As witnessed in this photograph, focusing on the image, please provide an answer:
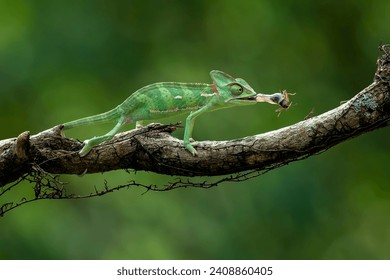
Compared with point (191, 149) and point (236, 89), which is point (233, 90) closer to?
point (236, 89)

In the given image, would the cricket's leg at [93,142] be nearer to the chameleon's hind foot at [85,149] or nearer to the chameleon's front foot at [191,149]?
the chameleon's hind foot at [85,149]

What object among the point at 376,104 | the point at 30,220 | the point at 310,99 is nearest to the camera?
the point at 376,104

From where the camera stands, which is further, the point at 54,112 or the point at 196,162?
the point at 54,112

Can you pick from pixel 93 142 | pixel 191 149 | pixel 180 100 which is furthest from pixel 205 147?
pixel 93 142

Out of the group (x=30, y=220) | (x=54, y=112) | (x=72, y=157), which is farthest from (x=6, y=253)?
(x=72, y=157)

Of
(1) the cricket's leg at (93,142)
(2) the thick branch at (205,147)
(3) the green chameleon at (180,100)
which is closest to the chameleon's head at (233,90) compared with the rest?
(3) the green chameleon at (180,100)

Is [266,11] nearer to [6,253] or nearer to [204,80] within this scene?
[204,80]

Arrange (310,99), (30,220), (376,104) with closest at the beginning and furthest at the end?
(376,104)
(30,220)
(310,99)
